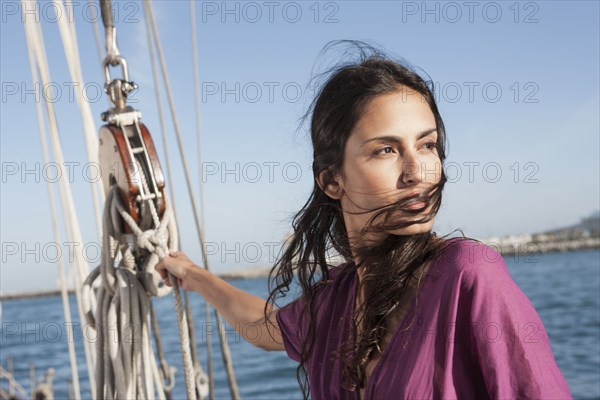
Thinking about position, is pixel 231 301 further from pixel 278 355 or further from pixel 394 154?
pixel 278 355

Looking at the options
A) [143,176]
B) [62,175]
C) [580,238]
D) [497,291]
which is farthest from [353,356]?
[580,238]

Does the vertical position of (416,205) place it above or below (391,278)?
above

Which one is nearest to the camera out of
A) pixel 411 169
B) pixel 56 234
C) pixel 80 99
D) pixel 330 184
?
pixel 411 169

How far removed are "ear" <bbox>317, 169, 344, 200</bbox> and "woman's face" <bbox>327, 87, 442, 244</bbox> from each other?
0.27 feet

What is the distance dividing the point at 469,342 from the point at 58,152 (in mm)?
1785

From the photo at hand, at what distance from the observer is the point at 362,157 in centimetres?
119

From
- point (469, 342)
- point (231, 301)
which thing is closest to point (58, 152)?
point (231, 301)

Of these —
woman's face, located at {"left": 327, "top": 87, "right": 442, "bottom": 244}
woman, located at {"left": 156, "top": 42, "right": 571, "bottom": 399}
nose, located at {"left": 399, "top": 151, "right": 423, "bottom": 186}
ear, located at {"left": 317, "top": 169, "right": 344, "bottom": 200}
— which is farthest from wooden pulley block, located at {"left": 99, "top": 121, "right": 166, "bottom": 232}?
nose, located at {"left": 399, "top": 151, "right": 423, "bottom": 186}

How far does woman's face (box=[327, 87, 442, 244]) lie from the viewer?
1146 mm

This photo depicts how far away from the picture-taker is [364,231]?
1.23 meters

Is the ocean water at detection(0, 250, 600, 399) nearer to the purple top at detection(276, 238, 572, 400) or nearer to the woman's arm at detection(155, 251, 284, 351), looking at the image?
the woman's arm at detection(155, 251, 284, 351)

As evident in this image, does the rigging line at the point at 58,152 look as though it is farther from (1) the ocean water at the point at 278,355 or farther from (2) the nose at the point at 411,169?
(2) the nose at the point at 411,169

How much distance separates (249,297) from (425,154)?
71cm

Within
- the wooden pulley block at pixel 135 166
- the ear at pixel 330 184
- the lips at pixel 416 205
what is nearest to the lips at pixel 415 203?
the lips at pixel 416 205
